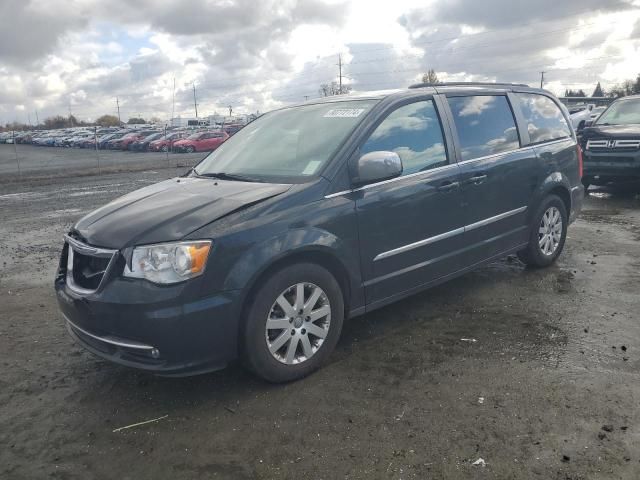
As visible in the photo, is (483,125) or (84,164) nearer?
(483,125)

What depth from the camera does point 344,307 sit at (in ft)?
12.8

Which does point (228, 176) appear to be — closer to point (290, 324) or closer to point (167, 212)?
point (167, 212)

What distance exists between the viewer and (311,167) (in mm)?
3887

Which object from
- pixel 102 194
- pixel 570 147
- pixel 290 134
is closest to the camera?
pixel 290 134

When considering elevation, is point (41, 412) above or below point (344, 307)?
below

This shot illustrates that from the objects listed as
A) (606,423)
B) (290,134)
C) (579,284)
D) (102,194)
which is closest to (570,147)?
(579,284)

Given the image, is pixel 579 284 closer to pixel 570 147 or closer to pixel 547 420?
pixel 570 147

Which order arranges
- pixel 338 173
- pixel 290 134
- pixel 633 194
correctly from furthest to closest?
pixel 633 194, pixel 290 134, pixel 338 173

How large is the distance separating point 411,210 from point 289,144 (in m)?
1.10

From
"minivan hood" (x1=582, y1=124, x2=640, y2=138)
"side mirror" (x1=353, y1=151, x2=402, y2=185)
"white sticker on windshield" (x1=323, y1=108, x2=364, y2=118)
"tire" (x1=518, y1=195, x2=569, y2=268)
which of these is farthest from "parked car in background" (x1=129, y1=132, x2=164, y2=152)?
"side mirror" (x1=353, y1=151, x2=402, y2=185)

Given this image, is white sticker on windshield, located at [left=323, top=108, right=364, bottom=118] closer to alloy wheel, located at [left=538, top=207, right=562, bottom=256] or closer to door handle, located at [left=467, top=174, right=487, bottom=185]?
door handle, located at [left=467, top=174, right=487, bottom=185]

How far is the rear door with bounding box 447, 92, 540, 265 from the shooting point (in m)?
4.71

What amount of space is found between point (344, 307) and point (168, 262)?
1337 mm

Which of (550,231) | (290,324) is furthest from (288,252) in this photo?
(550,231)
